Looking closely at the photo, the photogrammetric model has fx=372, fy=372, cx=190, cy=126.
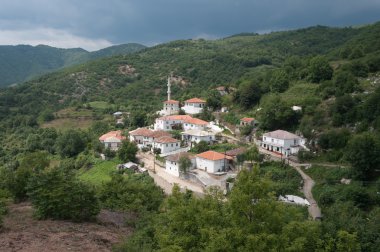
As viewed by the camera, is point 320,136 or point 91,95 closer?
point 320,136

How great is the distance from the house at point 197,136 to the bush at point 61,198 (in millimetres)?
27569

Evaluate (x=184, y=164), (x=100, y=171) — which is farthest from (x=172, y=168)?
(x=100, y=171)

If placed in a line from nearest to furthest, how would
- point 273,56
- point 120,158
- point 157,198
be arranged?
point 157,198 → point 120,158 → point 273,56

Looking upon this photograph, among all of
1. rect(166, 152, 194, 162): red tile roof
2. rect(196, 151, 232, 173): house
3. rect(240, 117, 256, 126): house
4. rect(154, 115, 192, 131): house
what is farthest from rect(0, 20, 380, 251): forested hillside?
rect(196, 151, 232, 173): house

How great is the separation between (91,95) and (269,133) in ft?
260

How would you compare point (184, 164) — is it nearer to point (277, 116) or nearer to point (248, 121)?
point (248, 121)

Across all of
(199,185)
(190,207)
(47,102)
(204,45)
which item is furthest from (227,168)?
(204,45)

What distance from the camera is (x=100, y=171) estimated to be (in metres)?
47.0

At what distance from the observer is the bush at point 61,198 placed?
67.3 feet

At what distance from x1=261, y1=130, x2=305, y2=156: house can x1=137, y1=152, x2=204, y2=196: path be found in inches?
394

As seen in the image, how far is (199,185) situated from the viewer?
129 ft

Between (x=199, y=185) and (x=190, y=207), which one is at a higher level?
(x=190, y=207)

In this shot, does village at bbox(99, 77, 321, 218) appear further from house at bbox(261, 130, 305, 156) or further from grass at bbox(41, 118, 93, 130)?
grass at bbox(41, 118, 93, 130)

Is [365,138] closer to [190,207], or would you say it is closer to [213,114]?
[190,207]
